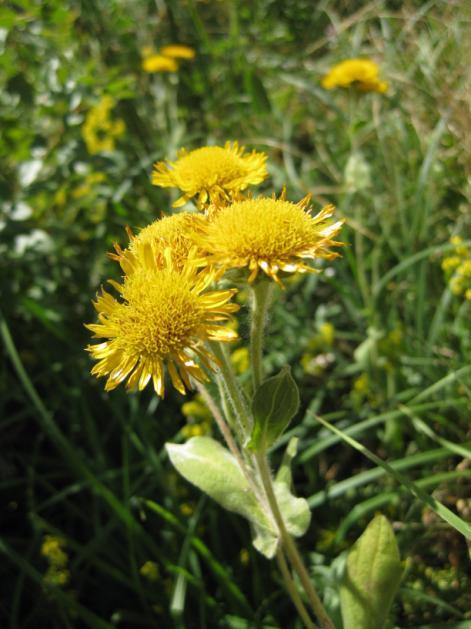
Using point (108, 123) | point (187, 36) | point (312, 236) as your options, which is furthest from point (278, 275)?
point (187, 36)

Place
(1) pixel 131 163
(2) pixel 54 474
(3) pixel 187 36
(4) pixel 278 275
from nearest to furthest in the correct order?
(4) pixel 278 275 → (2) pixel 54 474 → (1) pixel 131 163 → (3) pixel 187 36

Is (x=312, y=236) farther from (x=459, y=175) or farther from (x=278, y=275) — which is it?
(x=459, y=175)

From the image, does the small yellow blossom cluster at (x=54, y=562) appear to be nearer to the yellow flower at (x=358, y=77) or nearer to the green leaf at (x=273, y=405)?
the green leaf at (x=273, y=405)

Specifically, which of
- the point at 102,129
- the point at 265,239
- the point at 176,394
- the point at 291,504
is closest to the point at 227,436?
the point at 291,504

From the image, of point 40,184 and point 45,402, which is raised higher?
point 40,184

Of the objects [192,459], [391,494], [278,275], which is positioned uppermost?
[278,275]

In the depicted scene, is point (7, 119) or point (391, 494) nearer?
point (391, 494)

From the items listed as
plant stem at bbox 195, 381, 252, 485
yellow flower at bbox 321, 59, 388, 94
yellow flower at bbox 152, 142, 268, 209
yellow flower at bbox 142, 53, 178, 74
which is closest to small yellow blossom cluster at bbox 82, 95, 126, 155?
yellow flower at bbox 142, 53, 178, 74
